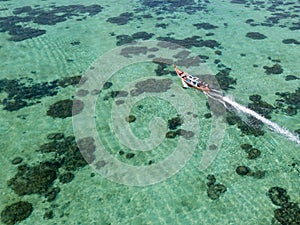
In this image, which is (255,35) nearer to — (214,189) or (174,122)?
(174,122)

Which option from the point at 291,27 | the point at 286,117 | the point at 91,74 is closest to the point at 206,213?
the point at 286,117

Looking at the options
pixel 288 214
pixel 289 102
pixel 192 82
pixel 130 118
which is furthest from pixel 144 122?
pixel 289 102

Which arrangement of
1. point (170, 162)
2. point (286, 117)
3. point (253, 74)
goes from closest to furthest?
point (170, 162) < point (286, 117) < point (253, 74)

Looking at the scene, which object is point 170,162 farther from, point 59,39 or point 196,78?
point 59,39

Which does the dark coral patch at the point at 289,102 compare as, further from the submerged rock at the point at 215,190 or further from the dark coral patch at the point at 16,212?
the dark coral patch at the point at 16,212

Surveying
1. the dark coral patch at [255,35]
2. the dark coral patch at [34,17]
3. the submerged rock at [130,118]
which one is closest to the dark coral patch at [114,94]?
the submerged rock at [130,118]

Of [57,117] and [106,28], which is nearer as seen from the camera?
[57,117]

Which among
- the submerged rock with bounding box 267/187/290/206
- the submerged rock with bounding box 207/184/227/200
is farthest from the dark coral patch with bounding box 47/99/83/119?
the submerged rock with bounding box 267/187/290/206
